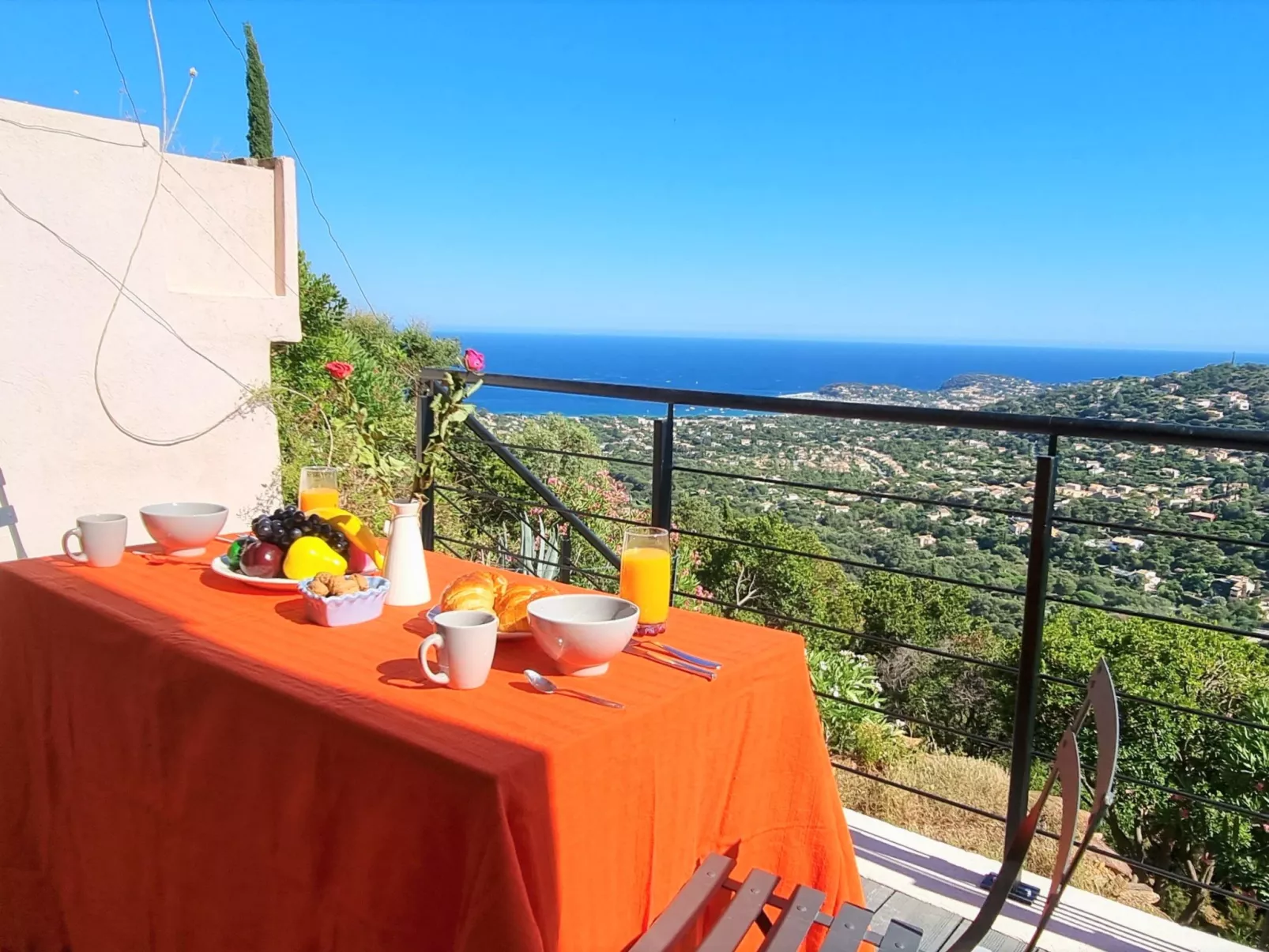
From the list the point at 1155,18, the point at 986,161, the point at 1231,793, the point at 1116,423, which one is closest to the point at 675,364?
the point at 986,161

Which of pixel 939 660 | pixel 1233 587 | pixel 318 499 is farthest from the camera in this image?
pixel 939 660

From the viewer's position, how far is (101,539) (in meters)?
1.66

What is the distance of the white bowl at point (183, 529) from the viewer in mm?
1739

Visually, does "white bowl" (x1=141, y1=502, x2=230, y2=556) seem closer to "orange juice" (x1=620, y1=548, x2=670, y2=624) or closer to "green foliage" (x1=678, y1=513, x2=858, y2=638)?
"orange juice" (x1=620, y1=548, x2=670, y2=624)

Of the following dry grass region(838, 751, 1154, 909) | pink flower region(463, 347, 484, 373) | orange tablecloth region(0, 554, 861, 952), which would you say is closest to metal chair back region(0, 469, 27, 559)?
pink flower region(463, 347, 484, 373)

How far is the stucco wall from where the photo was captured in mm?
3492

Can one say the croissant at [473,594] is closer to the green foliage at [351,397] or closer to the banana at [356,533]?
the banana at [356,533]

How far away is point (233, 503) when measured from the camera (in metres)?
4.33

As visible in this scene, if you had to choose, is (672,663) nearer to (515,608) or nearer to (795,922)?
(515,608)

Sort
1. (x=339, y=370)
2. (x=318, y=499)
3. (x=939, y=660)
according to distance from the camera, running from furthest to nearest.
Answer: (x=939, y=660) → (x=339, y=370) → (x=318, y=499)

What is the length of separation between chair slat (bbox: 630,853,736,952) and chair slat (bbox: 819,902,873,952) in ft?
0.49

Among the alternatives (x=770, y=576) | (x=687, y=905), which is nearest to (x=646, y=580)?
(x=687, y=905)

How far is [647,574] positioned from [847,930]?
0.55 meters

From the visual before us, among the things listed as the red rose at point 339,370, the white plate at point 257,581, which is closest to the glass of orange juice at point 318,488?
the white plate at point 257,581
